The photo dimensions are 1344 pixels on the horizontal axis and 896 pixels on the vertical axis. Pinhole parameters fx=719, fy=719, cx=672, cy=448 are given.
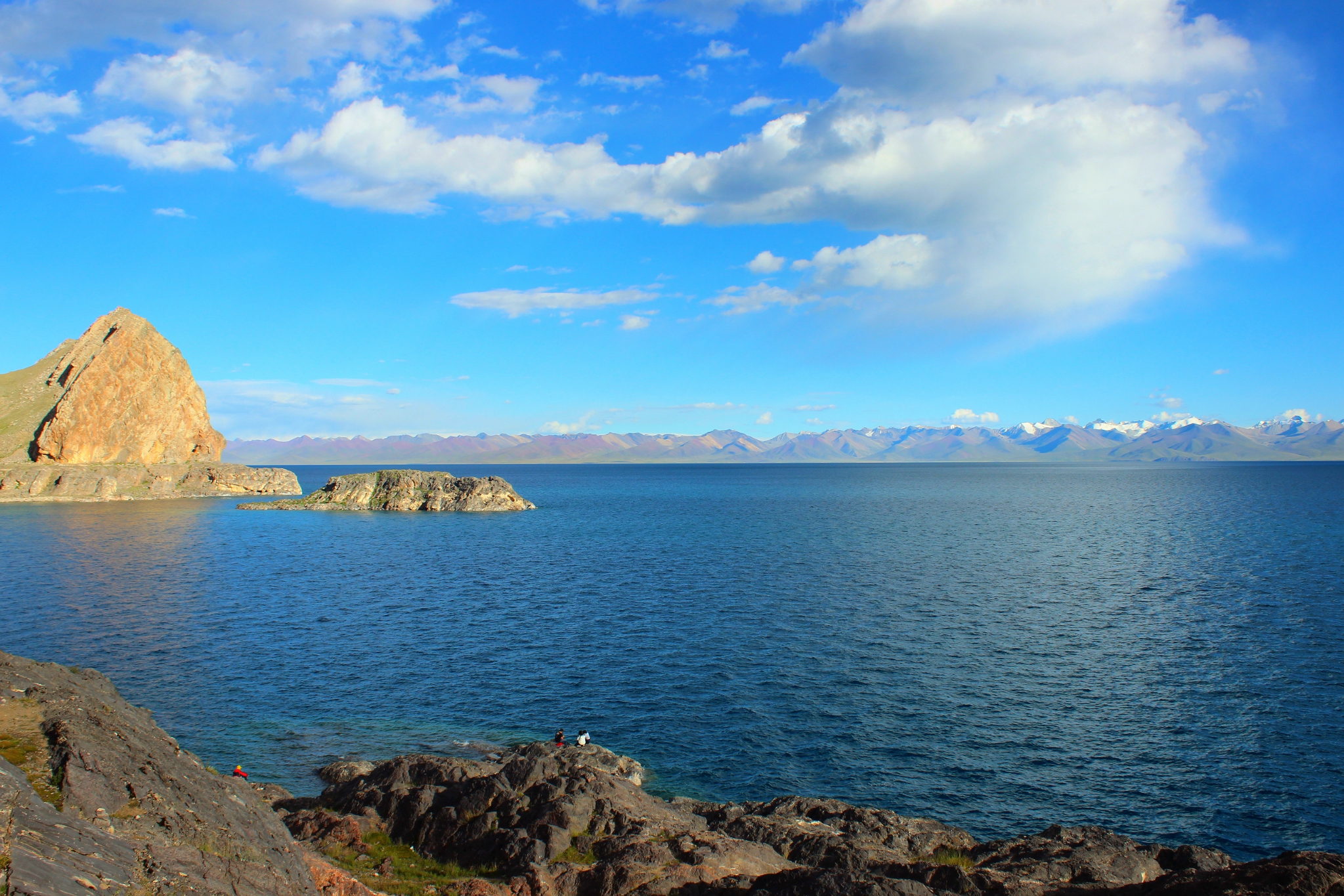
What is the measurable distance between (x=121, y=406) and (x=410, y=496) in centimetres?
8665

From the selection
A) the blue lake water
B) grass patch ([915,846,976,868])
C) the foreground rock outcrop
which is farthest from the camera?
the foreground rock outcrop

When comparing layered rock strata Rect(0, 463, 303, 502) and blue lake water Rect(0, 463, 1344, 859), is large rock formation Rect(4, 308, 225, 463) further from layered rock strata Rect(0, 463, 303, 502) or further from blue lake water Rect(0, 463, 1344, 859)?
blue lake water Rect(0, 463, 1344, 859)

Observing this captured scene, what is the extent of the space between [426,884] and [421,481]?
151m

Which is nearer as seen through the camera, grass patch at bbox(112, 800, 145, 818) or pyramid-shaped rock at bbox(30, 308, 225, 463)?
grass patch at bbox(112, 800, 145, 818)

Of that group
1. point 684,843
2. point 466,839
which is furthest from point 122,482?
point 684,843

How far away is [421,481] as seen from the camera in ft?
529

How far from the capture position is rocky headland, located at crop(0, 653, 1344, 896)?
1261 centimetres

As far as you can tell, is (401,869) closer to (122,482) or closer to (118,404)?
(122,482)

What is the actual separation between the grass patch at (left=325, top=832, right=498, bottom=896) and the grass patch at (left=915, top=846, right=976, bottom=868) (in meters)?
13.1

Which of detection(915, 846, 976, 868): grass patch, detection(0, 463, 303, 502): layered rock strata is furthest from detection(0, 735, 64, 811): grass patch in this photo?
detection(0, 463, 303, 502): layered rock strata

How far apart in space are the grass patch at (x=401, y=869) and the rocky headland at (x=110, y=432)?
627 ft

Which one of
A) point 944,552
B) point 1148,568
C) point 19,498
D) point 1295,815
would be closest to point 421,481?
point 19,498

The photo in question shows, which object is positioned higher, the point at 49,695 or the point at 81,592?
the point at 49,695

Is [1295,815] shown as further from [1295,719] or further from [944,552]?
[944,552]
